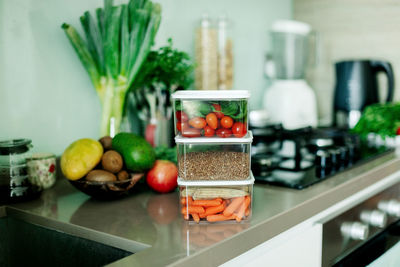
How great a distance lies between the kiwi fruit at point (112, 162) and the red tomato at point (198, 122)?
248mm

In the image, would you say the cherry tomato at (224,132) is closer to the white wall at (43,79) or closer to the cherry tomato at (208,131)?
the cherry tomato at (208,131)

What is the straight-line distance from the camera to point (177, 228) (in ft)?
2.51

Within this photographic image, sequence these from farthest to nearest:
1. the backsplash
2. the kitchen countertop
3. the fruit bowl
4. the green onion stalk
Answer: the backsplash → the green onion stalk → the fruit bowl → the kitchen countertop

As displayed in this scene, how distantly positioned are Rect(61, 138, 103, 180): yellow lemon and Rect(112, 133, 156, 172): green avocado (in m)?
0.05

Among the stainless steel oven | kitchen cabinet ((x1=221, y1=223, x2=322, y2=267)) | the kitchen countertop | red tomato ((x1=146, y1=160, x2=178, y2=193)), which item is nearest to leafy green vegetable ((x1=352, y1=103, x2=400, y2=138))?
the stainless steel oven

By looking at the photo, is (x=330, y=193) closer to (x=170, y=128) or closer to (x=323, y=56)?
(x=170, y=128)

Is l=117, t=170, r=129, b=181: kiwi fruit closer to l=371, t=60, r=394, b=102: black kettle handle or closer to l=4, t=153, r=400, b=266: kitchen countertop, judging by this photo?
l=4, t=153, r=400, b=266: kitchen countertop

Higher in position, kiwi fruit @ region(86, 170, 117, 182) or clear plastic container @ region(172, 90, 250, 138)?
clear plastic container @ region(172, 90, 250, 138)

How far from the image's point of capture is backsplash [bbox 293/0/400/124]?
1.90m

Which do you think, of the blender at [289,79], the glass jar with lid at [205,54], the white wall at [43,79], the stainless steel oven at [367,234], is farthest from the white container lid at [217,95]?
the blender at [289,79]

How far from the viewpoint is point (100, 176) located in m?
0.91

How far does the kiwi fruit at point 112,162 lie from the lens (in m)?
0.94

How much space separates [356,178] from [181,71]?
589mm

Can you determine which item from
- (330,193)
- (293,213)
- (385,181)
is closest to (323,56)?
(385,181)
